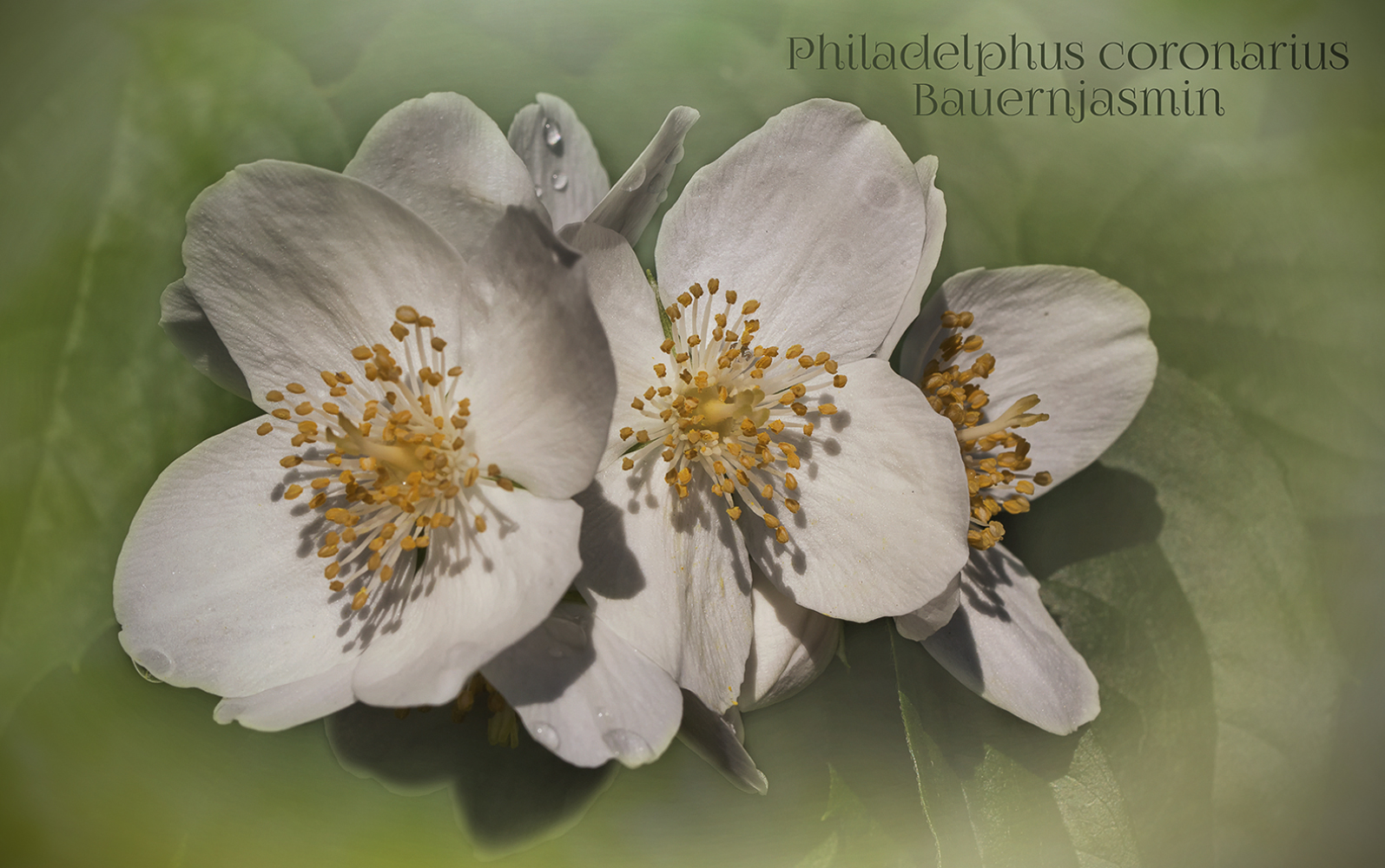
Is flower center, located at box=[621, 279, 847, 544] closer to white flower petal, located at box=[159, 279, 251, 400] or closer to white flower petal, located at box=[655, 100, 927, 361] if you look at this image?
white flower petal, located at box=[655, 100, 927, 361]

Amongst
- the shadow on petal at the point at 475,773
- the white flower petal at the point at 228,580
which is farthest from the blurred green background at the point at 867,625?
the white flower petal at the point at 228,580

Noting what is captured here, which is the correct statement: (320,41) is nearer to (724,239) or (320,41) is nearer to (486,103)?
(486,103)

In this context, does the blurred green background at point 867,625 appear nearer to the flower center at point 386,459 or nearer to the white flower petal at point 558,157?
the white flower petal at point 558,157

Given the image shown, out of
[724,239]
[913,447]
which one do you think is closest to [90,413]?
[724,239]

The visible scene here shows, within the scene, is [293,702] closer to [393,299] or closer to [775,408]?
[393,299]

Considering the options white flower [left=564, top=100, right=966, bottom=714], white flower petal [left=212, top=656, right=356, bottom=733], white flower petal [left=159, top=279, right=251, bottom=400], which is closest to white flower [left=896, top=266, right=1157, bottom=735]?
white flower [left=564, top=100, right=966, bottom=714]

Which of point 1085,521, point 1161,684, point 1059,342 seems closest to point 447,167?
point 1059,342
